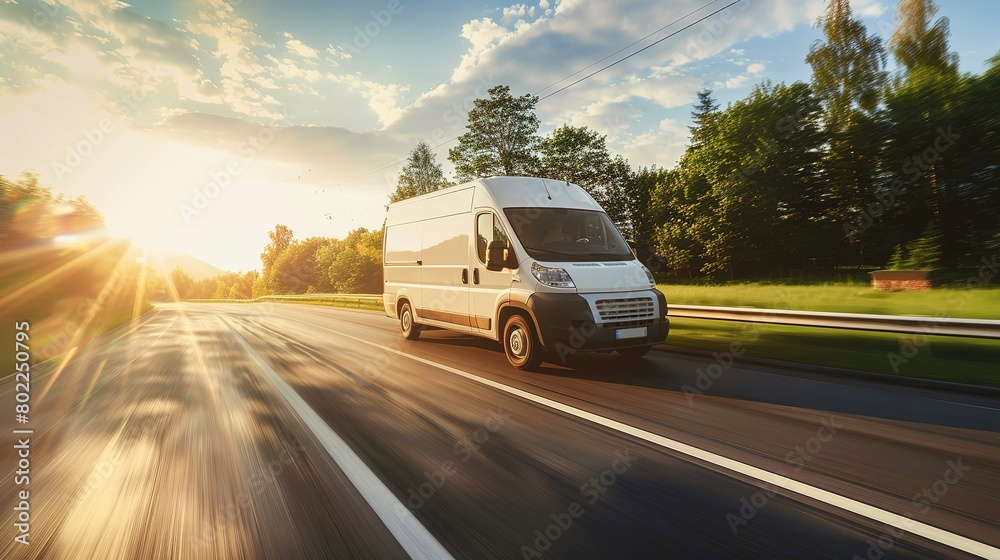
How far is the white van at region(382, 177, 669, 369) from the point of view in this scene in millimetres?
6586

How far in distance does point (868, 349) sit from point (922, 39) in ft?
107

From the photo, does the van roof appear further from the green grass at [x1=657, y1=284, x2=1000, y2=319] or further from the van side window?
the green grass at [x1=657, y1=284, x2=1000, y2=319]

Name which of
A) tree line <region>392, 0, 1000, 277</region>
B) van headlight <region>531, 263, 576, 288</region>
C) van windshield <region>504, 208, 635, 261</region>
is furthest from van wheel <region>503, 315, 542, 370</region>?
tree line <region>392, 0, 1000, 277</region>

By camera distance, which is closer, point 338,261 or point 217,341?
point 217,341

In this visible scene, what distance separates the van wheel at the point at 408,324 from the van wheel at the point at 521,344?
3847 millimetres

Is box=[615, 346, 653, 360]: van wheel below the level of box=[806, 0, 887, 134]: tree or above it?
below

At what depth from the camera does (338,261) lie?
217 feet

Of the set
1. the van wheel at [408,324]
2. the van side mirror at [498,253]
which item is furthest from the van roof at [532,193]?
the van wheel at [408,324]

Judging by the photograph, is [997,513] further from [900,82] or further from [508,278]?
[900,82]

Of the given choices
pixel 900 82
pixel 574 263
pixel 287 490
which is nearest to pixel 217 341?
pixel 574 263

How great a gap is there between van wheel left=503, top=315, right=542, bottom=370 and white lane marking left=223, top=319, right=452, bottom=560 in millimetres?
3012

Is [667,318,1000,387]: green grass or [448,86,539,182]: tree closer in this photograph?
[667,318,1000,387]: green grass

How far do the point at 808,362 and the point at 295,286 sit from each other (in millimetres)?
95833

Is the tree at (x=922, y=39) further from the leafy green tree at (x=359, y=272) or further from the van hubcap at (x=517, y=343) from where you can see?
the leafy green tree at (x=359, y=272)
